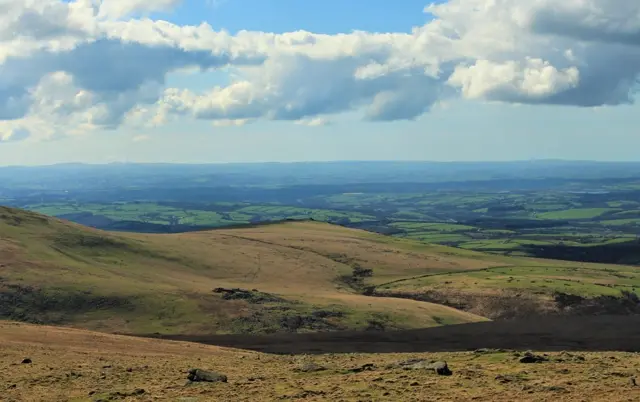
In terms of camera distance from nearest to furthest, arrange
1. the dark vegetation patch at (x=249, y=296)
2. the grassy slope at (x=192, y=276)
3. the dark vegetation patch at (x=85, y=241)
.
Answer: the grassy slope at (x=192, y=276) → the dark vegetation patch at (x=249, y=296) → the dark vegetation patch at (x=85, y=241)

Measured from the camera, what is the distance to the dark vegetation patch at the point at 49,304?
7675cm

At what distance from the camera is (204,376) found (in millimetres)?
36750

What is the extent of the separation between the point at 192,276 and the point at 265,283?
12.2 metres

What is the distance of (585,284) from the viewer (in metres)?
110

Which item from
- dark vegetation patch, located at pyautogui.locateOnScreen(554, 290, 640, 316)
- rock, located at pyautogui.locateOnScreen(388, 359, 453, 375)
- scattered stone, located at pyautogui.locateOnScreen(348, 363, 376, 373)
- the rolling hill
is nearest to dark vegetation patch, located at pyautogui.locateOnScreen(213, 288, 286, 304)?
the rolling hill

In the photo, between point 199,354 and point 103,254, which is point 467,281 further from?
point 199,354

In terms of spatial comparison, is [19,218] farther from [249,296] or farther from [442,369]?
[442,369]

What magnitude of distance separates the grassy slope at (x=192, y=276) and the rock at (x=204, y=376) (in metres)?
38.2

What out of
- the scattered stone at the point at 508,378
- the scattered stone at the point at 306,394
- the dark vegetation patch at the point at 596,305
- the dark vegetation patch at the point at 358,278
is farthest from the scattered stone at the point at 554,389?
the dark vegetation patch at the point at 358,278

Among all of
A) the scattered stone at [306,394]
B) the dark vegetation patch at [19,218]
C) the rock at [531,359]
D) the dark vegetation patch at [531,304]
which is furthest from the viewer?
the dark vegetation patch at [19,218]

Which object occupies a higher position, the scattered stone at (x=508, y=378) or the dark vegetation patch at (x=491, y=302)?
the scattered stone at (x=508, y=378)

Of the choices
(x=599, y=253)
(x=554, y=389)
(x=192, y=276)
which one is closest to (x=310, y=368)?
(x=554, y=389)

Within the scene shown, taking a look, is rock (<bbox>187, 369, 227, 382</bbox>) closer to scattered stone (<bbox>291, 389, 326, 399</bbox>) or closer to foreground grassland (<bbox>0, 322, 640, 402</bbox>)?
foreground grassland (<bbox>0, 322, 640, 402</bbox>)

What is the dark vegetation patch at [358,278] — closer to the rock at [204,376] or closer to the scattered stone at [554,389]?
the rock at [204,376]
